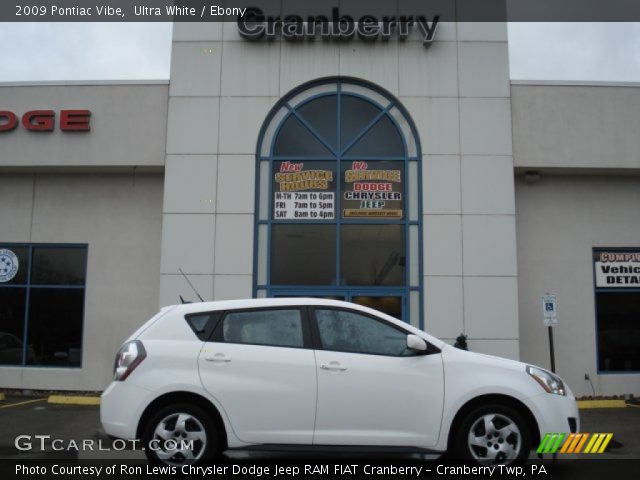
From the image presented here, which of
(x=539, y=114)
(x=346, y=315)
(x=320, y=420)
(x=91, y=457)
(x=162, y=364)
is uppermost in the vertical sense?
(x=539, y=114)

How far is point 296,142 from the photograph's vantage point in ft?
42.9

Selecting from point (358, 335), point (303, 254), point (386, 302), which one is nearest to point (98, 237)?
point (303, 254)

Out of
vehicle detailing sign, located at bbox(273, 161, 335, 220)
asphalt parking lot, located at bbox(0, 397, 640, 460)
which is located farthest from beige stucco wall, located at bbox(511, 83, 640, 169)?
asphalt parking lot, located at bbox(0, 397, 640, 460)

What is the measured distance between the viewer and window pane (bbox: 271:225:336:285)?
12578 mm

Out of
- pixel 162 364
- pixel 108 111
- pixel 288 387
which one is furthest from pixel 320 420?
pixel 108 111

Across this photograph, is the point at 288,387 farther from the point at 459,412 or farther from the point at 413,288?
the point at 413,288

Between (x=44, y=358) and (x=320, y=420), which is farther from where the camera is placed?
(x=44, y=358)

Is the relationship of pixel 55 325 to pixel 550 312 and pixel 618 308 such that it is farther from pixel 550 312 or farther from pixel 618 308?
pixel 618 308

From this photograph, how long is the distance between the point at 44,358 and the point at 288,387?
371 inches

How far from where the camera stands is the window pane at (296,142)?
1299 centimetres

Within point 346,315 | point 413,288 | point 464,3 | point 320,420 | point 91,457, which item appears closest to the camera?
point 320,420

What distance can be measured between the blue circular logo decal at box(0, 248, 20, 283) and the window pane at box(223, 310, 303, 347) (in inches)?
370

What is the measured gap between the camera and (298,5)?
13367 millimetres

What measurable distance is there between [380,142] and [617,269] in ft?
19.0
